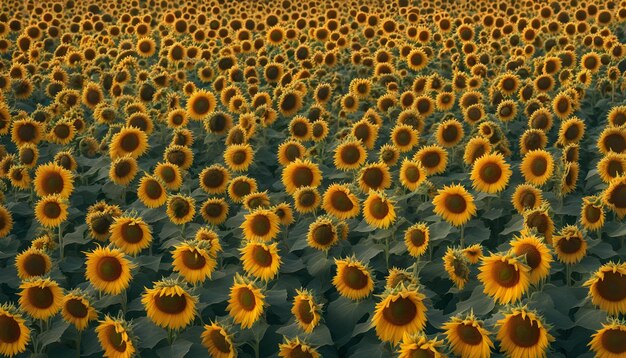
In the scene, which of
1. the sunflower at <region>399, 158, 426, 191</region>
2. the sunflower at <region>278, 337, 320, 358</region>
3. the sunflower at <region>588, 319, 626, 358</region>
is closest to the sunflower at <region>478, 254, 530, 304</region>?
the sunflower at <region>588, 319, 626, 358</region>

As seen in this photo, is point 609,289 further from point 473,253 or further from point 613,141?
point 613,141

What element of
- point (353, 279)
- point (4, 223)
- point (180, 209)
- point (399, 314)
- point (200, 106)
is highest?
point (399, 314)

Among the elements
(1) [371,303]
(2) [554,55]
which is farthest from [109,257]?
(2) [554,55]

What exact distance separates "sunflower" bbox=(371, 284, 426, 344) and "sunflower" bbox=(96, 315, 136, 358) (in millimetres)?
1604

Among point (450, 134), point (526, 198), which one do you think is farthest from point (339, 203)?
point (450, 134)

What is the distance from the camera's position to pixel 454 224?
593cm

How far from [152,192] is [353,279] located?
2741 millimetres

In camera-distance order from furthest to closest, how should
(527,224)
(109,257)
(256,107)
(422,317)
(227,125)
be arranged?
1. (256,107)
2. (227,125)
3. (527,224)
4. (109,257)
5. (422,317)

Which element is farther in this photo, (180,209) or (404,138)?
(404,138)

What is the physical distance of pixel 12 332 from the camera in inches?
182

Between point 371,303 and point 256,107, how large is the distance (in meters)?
5.45

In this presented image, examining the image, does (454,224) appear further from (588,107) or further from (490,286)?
(588,107)

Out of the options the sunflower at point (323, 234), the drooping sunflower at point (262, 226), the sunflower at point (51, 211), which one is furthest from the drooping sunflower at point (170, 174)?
the sunflower at point (323, 234)

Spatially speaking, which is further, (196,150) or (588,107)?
(588,107)
